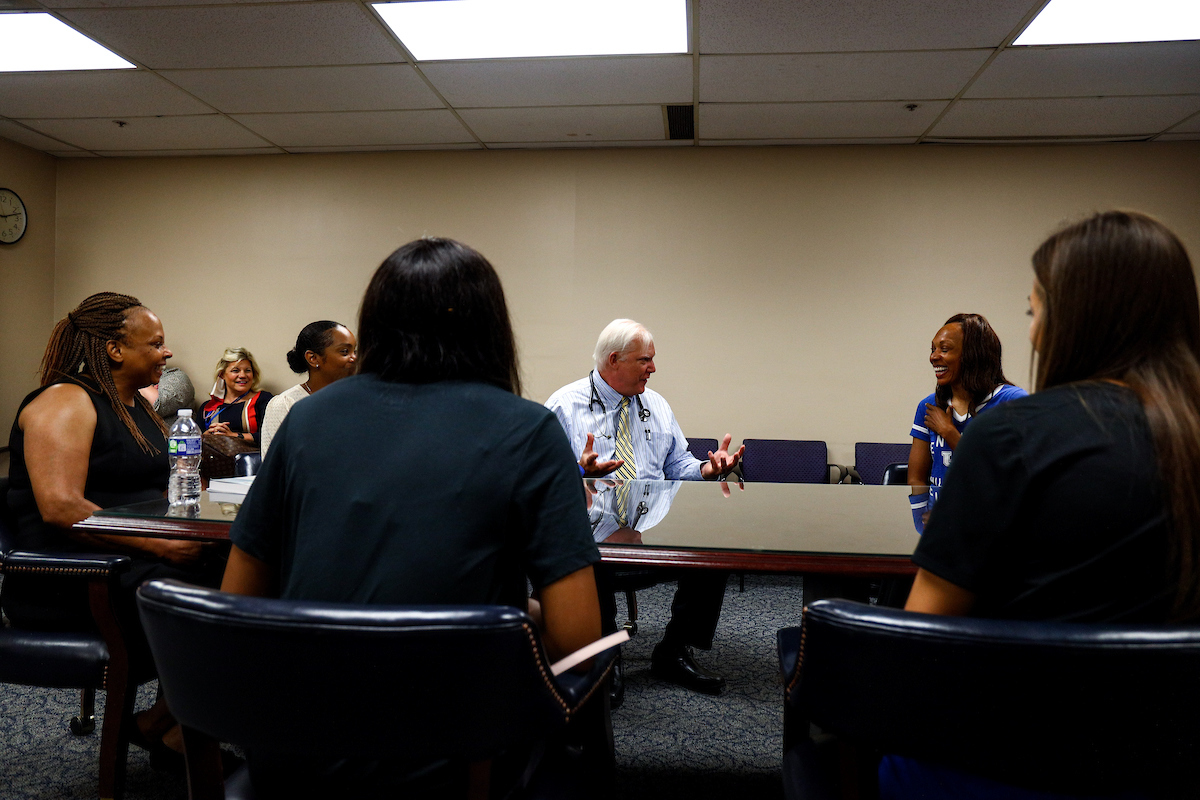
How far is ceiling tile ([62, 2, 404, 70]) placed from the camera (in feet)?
11.0

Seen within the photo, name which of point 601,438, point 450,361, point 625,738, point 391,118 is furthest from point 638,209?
point 450,361

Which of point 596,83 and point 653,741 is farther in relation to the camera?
point 596,83

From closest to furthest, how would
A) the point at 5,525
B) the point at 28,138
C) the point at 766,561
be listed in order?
the point at 766,561 → the point at 5,525 → the point at 28,138

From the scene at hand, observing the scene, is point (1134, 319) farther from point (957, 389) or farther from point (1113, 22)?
point (1113, 22)

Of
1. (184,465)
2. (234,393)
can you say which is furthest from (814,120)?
(234,393)

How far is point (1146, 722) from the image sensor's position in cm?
79

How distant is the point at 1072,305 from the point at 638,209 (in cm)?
A: 450

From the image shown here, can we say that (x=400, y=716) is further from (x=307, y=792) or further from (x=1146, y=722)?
(x=1146, y=722)

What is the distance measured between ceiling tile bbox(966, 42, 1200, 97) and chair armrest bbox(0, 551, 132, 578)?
4.11 m

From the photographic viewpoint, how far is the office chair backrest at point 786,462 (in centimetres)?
489

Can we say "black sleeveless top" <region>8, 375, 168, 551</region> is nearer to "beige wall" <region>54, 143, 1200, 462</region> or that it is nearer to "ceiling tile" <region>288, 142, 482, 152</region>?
"beige wall" <region>54, 143, 1200, 462</region>

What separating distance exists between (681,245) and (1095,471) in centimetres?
455

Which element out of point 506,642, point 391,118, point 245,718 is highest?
point 391,118

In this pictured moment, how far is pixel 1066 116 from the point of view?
445cm
